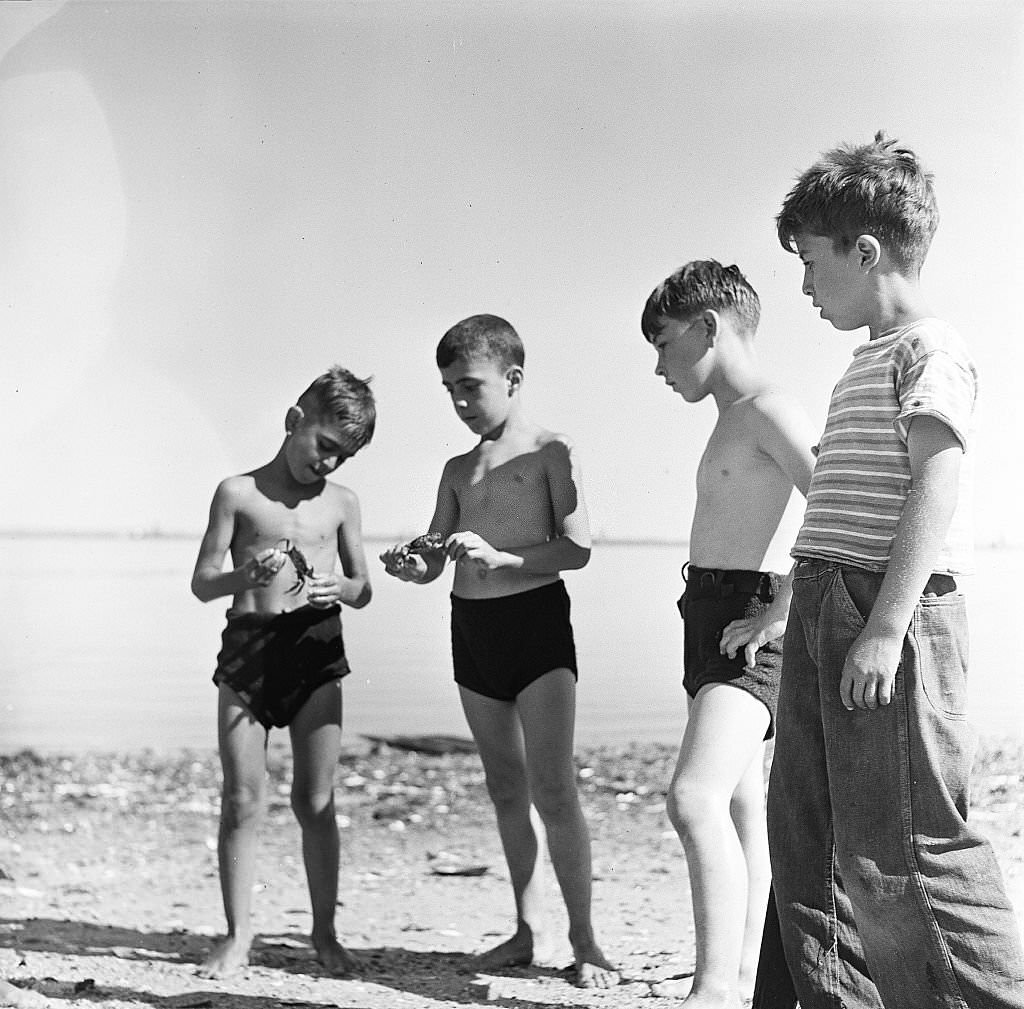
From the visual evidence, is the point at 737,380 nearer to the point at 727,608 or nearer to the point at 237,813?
the point at 727,608

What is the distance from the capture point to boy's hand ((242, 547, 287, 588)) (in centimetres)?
194

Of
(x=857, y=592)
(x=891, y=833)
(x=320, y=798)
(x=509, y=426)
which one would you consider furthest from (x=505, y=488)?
(x=891, y=833)

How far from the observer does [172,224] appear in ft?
7.33

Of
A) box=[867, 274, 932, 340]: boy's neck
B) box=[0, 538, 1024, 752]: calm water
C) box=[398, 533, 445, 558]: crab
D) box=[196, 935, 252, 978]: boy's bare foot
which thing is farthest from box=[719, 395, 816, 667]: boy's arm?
box=[196, 935, 252, 978]: boy's bare foot

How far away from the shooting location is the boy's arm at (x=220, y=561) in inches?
77.3

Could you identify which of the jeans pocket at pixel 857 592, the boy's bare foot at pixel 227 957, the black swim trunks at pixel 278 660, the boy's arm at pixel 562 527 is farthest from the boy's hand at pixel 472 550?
the boy's bare foot at pixel 227 957

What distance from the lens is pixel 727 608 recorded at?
1663 millimetres

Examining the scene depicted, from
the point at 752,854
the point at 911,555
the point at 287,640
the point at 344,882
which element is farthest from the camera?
the point at 344,882

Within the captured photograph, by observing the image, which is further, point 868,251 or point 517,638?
point 517,638

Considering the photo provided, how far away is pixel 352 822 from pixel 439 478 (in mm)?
984

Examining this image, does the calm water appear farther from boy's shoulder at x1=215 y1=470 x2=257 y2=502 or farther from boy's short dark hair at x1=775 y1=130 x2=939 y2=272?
boy's short dark hair at x1=775 y1=130 x2=939 y2=272

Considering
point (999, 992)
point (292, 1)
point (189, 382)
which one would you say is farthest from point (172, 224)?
point (999, 992)

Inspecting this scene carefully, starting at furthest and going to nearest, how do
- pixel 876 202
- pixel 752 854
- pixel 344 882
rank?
pixel 344 882 → pixel 752 854 → pixel 876 202

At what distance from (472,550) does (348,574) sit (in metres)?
0.33
